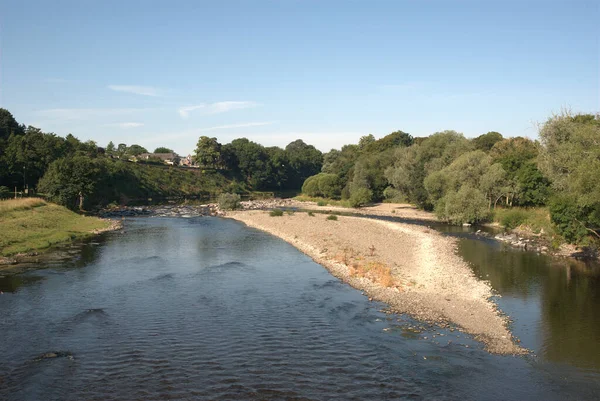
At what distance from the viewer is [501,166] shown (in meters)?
64.1

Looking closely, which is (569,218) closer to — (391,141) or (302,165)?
(391,141)

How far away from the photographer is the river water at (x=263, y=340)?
54.2 ft

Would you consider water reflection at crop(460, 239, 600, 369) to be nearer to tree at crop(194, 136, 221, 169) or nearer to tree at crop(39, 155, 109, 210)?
tree at crop(39, 155, 109, 210)

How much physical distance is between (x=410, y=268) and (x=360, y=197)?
187ft

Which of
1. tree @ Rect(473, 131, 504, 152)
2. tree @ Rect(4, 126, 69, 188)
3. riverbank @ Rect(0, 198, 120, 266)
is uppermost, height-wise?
tree @ Rect(473, 131, 504, 152)

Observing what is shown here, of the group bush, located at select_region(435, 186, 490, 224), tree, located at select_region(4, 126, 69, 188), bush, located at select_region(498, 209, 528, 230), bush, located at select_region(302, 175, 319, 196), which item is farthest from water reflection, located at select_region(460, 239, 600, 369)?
bush, located at select_region(302, 175, 319, 196)

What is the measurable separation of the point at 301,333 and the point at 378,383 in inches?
230

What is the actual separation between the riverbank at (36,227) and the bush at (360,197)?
45.8m

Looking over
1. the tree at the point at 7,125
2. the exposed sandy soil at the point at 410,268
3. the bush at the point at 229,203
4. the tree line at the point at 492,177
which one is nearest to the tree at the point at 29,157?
the tree at the point at 7,125

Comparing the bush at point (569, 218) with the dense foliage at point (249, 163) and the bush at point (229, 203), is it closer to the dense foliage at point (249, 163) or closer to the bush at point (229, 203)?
the bush at point (229, 203)

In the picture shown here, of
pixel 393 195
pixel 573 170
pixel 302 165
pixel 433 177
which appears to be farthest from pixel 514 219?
pixel 302 165

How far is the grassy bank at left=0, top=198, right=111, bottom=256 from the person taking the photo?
41781mm

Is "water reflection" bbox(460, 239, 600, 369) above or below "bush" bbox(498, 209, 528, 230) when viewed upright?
below

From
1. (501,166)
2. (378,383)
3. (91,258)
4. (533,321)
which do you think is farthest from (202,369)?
(501,166)
